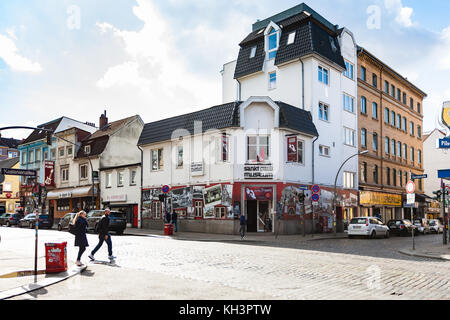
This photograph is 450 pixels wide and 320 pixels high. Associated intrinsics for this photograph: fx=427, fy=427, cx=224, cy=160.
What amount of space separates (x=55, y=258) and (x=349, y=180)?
29.8 meters

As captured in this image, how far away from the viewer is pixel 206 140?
100.0 ft

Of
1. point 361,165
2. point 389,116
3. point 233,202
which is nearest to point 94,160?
point 233,202

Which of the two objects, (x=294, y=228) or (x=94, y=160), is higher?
(x=94, y=160)

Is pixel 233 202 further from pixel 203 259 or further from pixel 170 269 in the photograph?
pixel 170 269

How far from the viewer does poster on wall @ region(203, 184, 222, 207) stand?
29103 mm

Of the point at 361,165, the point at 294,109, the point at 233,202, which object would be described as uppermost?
the point at 294,109

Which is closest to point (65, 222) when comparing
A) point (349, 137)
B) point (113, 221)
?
point (113, 221)

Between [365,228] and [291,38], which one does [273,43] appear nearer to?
[291,38]

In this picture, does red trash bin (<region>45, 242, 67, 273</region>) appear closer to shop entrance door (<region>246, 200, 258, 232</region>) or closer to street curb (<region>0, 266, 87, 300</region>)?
street curb (<region>0, 266, 87, 300</region>)

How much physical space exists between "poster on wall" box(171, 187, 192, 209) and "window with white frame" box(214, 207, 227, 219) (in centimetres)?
270

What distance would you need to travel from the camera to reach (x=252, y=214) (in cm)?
2947

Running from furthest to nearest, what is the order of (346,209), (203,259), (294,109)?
(346,209)
(294,109)
(203,259)

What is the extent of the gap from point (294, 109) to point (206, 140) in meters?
6.64
